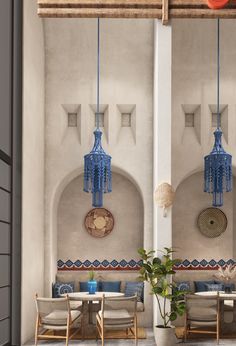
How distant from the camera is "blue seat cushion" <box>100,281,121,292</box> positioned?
42.5 feet

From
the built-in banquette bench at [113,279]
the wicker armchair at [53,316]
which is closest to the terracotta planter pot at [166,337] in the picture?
the wicker armchair at [53,316]

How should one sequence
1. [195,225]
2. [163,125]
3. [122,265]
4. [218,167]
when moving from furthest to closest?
1. [195,225]
2. [122,265]
3. [218,167]
4. [163,125]

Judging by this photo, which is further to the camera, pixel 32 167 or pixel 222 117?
pixel 222 117

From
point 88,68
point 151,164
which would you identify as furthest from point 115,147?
point 88,68

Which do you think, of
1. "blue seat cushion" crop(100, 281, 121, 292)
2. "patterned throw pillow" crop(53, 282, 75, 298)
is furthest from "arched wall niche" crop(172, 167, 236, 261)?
"patterned throw pillow" crop(53, 282, 75, 298)

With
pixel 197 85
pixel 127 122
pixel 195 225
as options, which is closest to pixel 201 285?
pixel 195 225

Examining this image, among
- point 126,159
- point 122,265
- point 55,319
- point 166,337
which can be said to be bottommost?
point 166,337

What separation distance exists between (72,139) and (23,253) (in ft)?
10.1

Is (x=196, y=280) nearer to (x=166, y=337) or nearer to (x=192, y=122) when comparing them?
(x=166, y=337)

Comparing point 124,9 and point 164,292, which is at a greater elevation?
point 124,9

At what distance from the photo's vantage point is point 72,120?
518 inches

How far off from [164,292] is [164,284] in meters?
0.13

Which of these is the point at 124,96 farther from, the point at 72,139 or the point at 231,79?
the point at 231,79

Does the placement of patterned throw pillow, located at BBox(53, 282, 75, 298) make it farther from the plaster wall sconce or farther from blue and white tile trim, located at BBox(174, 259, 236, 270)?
the plaster wall sconce
